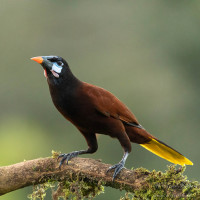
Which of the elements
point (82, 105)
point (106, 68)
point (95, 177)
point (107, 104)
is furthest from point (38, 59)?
point (106, 68)

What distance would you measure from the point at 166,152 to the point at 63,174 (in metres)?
1.11

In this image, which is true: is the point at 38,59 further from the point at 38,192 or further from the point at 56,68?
the point at 38,192

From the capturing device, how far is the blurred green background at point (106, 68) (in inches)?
1013

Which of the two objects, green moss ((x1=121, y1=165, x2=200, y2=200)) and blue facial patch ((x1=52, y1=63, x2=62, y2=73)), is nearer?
green moss ((x1=121, y1=165, x2=200, y2=200))

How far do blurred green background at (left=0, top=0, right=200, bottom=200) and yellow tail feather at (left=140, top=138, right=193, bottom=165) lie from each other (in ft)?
49.3

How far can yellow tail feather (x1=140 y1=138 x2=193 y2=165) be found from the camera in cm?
522

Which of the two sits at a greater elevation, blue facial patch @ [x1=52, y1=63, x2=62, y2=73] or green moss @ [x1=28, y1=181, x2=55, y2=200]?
blue facial patch @ [x1=52, y1=63, x2=62, y2=73]

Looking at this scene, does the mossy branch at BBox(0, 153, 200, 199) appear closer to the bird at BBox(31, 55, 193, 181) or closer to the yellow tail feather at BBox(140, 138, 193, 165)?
the bird at BBox(31, 55, 193, 181)

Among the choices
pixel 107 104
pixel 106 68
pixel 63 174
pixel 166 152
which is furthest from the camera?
pixel 106 68

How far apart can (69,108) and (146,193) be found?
0.98 metres

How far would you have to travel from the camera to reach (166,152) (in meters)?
5.29

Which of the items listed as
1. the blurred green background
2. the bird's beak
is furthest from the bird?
the blurred green background

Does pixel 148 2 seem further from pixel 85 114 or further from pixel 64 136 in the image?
pixel 85 114

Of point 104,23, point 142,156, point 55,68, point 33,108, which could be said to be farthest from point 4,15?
point 55,68
